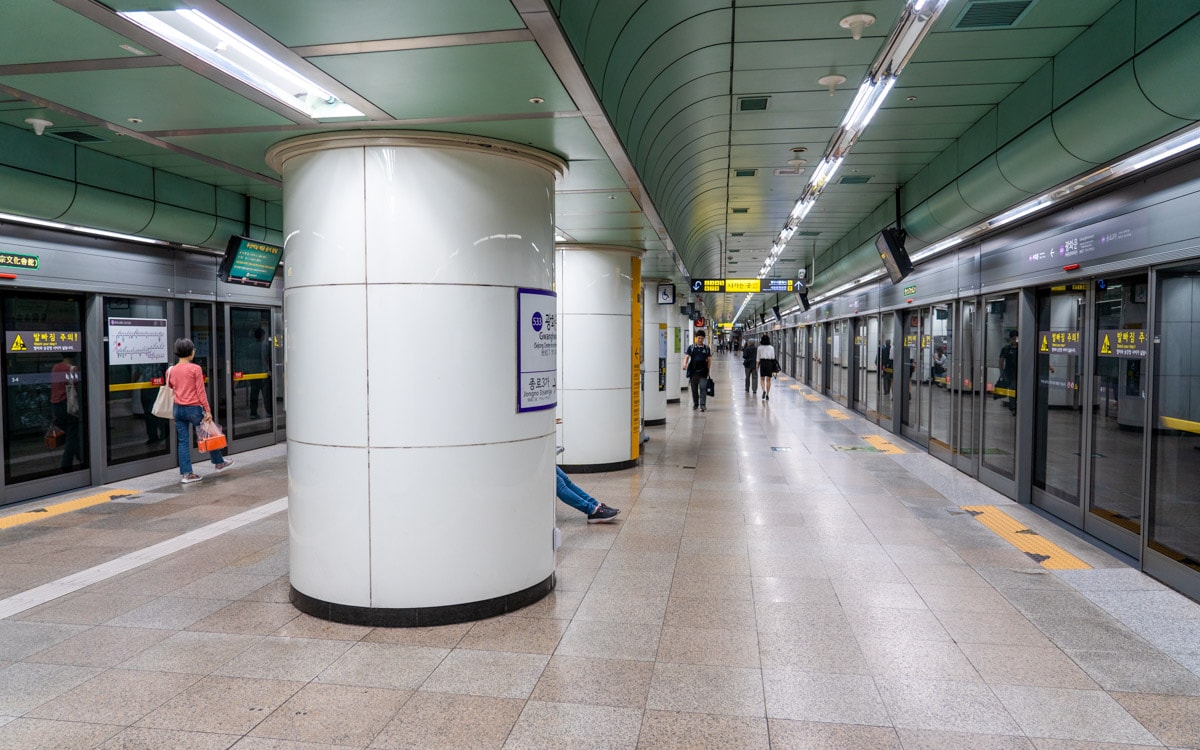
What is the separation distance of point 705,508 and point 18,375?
22.7 ft

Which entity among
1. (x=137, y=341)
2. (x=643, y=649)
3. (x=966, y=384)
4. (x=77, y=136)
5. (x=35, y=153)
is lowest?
(x=643, y=649)

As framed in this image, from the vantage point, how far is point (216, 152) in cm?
475

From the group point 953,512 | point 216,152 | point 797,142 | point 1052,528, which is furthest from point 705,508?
point 216,152

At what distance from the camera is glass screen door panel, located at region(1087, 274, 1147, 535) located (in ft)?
18.0

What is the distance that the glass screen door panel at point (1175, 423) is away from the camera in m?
4.87

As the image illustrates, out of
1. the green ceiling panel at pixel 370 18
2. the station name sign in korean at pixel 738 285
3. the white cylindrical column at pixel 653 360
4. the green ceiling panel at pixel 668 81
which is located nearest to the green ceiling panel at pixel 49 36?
the green ceiling panel at pixel 370 18

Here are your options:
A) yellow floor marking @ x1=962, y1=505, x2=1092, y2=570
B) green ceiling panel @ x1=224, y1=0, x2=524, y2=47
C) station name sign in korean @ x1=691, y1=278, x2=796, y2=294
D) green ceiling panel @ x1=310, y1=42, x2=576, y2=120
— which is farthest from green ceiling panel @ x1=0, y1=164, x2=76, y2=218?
station name sign in korean @ x1=691, y1=278, x2=796, y2=294

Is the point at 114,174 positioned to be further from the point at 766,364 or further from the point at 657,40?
the point at 766,364

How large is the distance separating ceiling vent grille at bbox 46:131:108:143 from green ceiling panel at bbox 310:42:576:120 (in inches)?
156

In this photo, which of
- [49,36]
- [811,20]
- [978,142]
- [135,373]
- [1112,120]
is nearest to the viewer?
[49,36]

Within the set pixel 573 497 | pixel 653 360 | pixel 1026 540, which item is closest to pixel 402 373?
pixel 573 497

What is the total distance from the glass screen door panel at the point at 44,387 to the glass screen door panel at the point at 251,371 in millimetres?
2361

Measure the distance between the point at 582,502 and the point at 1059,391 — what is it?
14.8 feet

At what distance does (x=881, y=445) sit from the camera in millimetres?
11609
